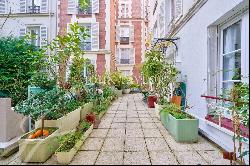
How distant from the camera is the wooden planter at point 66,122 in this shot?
18.5 feet

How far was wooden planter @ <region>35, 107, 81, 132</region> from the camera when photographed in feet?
18.5

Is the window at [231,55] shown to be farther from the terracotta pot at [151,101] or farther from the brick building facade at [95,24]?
the brick building facade at [95,24]

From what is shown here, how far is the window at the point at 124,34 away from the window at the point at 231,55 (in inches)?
1005

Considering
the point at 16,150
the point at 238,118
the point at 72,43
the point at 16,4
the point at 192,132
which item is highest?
the point at 16,4

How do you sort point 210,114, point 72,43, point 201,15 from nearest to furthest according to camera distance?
point 210,114
point 201,15
point 72,43

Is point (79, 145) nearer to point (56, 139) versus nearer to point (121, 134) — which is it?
point (56, 139)

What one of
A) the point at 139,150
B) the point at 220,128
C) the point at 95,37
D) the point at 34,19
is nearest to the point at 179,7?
the point at 220,128

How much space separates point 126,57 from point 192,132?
85.1 ft

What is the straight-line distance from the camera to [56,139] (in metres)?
4.90

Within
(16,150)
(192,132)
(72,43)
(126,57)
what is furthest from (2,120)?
(126,57)

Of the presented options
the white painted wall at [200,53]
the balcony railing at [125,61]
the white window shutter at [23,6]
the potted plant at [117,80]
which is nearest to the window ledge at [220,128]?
the white painted wall at [200,53]

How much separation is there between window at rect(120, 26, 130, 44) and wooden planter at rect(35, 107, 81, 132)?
2399 cm

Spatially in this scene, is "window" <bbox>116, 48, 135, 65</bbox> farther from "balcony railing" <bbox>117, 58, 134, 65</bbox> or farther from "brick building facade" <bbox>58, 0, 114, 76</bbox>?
"brick building facade" <bbox>58, 0, 114, 76</bbox>

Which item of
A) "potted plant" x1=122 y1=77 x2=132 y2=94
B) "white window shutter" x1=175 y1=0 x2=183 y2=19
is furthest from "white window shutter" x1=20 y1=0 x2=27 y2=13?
"white window shutter" x1=175 y1=0 x2=183 y2=19
